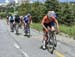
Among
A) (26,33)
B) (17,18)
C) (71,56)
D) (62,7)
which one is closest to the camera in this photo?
(71,56)

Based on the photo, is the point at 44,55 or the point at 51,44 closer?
the point at 44,55

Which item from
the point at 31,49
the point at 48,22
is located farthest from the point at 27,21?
the point at 48,22

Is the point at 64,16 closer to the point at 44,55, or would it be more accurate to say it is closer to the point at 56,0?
the point at 56,0

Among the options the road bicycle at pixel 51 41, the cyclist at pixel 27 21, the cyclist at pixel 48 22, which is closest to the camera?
the cyclist at pixel 48 22

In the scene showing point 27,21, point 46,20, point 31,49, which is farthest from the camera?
point 27,21

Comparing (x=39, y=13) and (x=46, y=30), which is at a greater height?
(x=46, y=30)

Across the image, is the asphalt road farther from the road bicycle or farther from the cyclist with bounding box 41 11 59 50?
the cyclist with bounding box 41 11 59 50

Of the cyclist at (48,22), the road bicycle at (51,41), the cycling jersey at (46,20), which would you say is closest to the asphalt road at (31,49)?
the road bicycle at (51,41)

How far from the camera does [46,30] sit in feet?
54.1

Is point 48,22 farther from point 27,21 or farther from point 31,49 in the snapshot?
point 27,21

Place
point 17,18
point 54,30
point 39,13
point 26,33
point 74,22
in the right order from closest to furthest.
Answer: point 54,30, point 26,33, point 17,18, point 74,22, point 39,13

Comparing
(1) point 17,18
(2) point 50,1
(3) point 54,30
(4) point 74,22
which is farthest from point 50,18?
(2) point 50,1

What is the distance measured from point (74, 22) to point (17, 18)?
16.3m

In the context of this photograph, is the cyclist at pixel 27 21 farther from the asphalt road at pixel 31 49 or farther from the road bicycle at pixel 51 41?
the road bicycle at pixel 51 41
